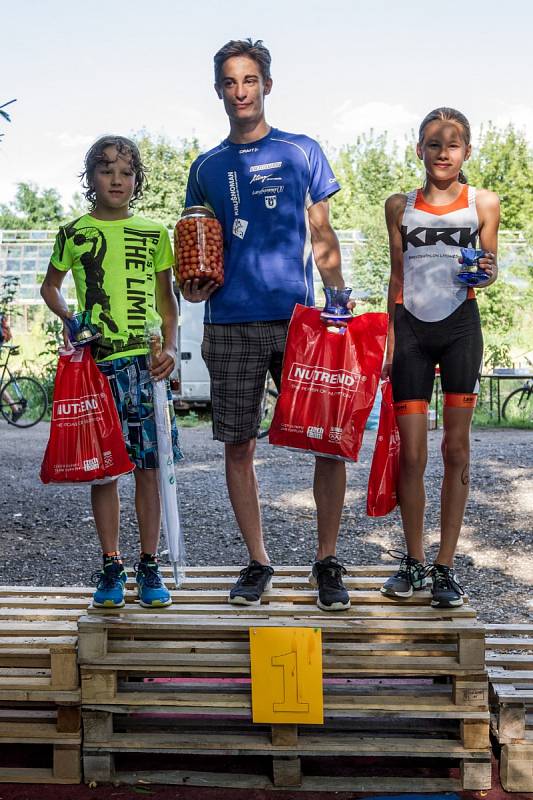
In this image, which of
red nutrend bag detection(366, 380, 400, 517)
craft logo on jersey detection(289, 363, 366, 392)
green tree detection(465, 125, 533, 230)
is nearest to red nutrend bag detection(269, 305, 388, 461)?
craft logo on jersey detection(289, 363, 366, 392)

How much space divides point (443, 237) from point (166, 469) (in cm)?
140

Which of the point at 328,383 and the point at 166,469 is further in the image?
the point at 166,469

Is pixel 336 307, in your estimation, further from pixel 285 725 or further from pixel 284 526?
pixel 284 526

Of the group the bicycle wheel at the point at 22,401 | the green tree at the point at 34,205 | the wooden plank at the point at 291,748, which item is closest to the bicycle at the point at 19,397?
the bicycle wheel at the point at 22,401

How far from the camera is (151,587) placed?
10.9 ft

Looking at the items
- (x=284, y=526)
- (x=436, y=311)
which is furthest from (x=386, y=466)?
(x=284, y=526)

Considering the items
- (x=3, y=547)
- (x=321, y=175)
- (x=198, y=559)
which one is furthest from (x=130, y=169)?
(x=3, y=547)

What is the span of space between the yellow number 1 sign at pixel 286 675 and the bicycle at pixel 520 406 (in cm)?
1147

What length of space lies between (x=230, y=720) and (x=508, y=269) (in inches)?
567

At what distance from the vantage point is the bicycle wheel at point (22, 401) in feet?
45.1

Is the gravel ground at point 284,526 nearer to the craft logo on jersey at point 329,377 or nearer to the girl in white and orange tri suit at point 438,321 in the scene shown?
the girl in white and orange tri suit at point 438,321

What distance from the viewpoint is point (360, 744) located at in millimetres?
2994

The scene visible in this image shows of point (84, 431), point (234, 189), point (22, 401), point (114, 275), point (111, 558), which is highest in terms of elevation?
point (234, 189)

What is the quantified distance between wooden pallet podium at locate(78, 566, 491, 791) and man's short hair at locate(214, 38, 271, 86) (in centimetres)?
207
